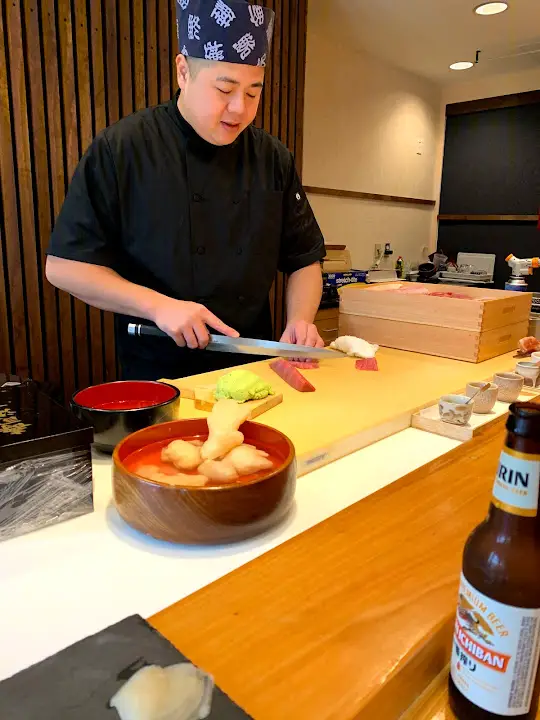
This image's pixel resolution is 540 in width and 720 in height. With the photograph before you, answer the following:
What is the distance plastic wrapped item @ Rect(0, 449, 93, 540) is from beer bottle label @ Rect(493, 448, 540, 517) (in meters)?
0.59

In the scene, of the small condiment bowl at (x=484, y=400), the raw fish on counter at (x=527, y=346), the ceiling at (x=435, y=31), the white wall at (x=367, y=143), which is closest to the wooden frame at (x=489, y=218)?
the white wall at (x=367, y=143)

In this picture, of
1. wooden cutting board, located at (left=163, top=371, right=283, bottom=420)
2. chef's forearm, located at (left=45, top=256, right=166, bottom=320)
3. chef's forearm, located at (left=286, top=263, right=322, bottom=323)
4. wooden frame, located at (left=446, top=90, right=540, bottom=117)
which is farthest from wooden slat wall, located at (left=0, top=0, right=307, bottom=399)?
wooden frame, located at (left=446, top=90, right=540, bottom=117)

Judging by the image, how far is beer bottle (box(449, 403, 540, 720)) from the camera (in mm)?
493

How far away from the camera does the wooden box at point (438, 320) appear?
6.11 feet

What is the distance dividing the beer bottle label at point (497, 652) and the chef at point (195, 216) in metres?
0.97

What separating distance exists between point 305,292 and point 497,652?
1616 mm

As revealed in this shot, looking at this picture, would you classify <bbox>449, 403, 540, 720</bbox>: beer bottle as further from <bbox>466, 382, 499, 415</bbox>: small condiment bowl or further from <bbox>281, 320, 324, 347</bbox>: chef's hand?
<bbox>281, 320, 324, 347</bbox>: chef's hand

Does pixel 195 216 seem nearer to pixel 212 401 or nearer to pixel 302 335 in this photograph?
pixel 302 335

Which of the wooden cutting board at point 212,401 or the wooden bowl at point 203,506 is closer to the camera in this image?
the wooden bowl at point 203,506

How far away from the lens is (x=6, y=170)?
269 centimetres

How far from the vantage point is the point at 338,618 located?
0.64 metres

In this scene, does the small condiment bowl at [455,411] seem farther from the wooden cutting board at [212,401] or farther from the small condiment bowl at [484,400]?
the wooden cutting board at [212,401]

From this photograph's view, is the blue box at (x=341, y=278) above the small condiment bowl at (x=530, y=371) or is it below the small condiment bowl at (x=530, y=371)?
above

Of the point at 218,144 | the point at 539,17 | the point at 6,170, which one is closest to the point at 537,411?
the point at 218,144
